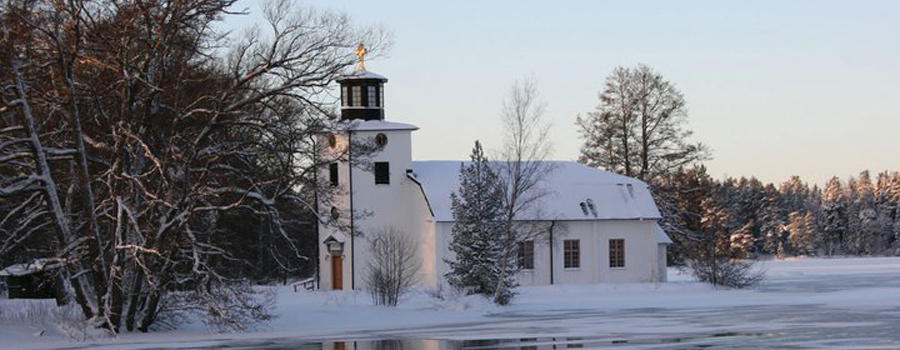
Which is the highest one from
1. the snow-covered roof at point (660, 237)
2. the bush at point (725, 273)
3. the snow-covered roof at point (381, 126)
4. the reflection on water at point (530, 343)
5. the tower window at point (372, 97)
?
the tower window at point (372, 97)

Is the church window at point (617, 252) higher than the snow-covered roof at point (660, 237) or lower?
lower

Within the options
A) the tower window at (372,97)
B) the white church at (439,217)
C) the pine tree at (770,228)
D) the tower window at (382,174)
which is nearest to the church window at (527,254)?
the white church at (439,217)

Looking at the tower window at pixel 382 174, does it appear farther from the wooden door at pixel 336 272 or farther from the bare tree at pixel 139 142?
the bare tree at pixel 139 142

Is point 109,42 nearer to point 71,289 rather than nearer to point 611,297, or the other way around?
point 71,289

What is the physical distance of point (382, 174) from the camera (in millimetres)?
56344

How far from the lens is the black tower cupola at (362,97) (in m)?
56.2

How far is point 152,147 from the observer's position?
3222cm

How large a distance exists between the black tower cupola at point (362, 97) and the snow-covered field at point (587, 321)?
29.8 ft

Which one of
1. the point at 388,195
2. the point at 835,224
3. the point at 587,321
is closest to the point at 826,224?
the point at 835,224

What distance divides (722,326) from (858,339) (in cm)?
508

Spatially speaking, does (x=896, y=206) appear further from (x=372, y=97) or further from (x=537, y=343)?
(x=537, y=343)

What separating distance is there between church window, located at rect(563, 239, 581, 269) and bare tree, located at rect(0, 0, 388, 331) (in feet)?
82.4

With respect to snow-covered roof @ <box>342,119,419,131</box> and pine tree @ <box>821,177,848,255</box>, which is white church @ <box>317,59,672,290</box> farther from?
pine tree @ <box>821,177,848,255</box>

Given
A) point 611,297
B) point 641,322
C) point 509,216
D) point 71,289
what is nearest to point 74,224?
point 71,289
